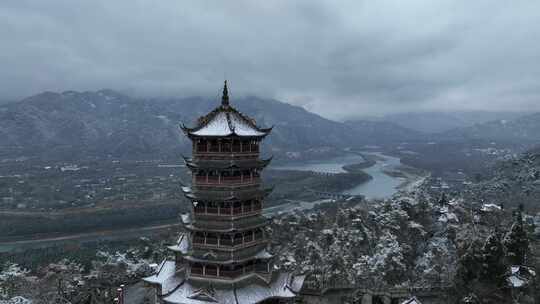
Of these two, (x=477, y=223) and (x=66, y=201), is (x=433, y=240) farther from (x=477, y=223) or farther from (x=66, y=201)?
(x=66, y=201)

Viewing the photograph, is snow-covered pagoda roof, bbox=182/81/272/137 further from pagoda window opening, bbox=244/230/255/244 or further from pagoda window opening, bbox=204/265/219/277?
pagoda window opening, bbox=204/265/219/277

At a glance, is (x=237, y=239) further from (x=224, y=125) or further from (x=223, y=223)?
(x=224, y=125)

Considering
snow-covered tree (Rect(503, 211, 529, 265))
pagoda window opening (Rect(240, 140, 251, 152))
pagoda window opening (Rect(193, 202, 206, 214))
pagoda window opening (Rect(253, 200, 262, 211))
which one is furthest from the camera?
snow-covered tree (Rect(503, 211, 529, 265))

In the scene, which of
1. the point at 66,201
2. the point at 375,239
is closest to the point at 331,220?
the point at 375,239

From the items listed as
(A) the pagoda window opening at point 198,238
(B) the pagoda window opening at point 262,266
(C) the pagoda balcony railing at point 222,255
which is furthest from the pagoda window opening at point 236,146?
(B) the pagoda window opening at point 262,266

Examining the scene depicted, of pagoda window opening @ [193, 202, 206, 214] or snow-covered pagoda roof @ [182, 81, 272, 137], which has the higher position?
snow-covered pagoda roof @ [182, 81, 272, 137]

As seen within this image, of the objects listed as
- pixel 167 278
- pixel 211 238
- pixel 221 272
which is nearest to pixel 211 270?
pixel 221 272

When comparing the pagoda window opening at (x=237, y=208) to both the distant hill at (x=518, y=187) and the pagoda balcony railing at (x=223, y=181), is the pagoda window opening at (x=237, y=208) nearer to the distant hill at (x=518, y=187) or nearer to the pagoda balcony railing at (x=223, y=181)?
the pagoda balcony railing at (x=223, y=181)

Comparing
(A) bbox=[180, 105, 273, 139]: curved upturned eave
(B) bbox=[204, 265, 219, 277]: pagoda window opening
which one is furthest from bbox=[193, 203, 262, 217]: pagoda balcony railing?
(A) bbox=[180, 105, 273, 139]: curved upturned eave
